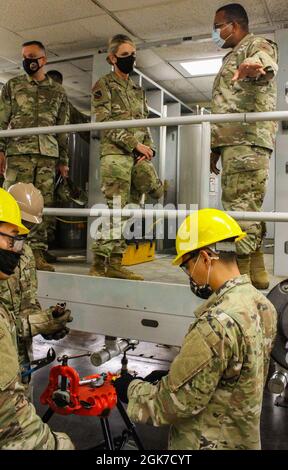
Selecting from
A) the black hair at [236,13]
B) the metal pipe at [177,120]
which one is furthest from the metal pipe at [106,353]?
the black hair at [236,13]

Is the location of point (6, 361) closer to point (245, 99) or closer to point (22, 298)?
point (22, 298)

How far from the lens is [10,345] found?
161 centimetres

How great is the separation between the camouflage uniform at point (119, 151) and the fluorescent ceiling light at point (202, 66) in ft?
7.42

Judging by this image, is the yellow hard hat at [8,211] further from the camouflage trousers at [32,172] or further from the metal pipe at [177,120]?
the camouflage trousers at [32,172]

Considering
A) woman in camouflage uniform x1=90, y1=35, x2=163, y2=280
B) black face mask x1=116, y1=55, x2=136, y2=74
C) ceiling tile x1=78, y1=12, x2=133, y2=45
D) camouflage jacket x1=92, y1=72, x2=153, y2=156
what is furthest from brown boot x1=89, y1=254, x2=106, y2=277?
ceiling tile x1=78, y1=12, x2=133, y2=45

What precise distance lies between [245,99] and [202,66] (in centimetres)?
311

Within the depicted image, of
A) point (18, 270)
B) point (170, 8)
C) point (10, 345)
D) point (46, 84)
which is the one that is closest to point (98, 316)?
point (18, 270)

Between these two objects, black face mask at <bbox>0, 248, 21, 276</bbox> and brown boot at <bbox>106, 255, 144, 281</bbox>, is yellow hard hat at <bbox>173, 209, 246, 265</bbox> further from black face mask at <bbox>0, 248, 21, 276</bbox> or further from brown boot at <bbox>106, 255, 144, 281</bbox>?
brown boot at <bbox>106, 255, 144, 281</bbox>

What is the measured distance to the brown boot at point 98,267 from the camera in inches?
116

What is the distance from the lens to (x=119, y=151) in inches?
129

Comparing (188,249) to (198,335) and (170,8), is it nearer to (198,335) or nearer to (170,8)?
(198,335)

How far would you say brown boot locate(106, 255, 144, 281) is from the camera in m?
2.78

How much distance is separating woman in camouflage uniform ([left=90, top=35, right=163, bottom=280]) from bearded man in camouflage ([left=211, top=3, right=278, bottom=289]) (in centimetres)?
69

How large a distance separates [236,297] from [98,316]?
1.22 m
